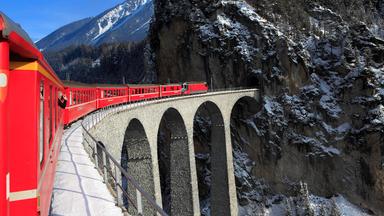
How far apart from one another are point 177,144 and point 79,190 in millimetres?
23592

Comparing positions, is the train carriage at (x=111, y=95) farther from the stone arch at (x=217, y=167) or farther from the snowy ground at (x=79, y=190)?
the stone arch at (x=217, y=167)

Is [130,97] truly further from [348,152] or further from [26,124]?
[348,152]

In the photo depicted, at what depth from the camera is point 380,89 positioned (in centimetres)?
3997

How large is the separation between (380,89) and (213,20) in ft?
76.9

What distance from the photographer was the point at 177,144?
30.6 m

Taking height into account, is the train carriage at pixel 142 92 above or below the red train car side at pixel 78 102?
above

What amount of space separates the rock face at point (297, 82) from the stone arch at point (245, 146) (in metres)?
0.14

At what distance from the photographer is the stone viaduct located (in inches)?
760

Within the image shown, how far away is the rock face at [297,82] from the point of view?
40125mm

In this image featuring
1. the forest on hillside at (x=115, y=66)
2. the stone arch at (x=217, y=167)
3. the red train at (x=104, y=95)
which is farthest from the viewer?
the forest on hillside at (x=115, y=66)

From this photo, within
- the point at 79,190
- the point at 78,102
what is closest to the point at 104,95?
the point at 78,102

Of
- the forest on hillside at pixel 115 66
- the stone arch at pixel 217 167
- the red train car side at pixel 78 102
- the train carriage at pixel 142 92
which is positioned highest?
the forest on hillside at pixel 115 66

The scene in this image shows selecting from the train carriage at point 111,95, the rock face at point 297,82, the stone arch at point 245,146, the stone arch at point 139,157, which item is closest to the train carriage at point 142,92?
the train carriage at point 111,95

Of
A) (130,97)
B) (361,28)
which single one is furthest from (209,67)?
(130,97)
